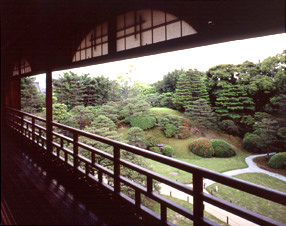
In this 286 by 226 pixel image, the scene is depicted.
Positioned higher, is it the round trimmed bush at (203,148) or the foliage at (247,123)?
the foliage at (247,123)

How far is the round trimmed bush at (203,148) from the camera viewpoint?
10930 mm

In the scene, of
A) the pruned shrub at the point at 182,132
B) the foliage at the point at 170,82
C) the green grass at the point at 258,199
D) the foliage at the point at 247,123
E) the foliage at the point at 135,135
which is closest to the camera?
the green grass at the point at 258,199

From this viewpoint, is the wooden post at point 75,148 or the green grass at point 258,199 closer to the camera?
the wooden post at point 75,148

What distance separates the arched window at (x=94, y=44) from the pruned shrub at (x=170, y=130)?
438 inches

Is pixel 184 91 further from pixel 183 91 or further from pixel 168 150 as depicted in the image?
pixel 168 150

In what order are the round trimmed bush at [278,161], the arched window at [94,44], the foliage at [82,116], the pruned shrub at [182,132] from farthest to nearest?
1. the pruned shrub at [182,132]
2. the foliage at [82,116]
3. the round trimmed bush at [278,161]
4. the arched window at [94,44]

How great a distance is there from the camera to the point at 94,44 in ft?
7.23

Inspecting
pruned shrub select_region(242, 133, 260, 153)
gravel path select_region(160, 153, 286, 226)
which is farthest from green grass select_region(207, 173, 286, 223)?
pruned shrub select_region(242, 133, 260, 153)

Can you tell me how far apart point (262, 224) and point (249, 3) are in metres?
1.02

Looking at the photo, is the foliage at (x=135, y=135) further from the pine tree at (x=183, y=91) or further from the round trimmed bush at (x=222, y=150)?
the pine tree at (x=183, y=91)

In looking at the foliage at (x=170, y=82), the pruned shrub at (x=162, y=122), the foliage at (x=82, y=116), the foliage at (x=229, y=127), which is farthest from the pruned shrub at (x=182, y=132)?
the foliage at (x=82, y=116)

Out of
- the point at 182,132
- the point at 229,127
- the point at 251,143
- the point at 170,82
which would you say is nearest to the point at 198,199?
the point at 251,143

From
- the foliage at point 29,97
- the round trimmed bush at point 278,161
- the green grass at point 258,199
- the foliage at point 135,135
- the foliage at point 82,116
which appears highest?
the foliage at point 29,97

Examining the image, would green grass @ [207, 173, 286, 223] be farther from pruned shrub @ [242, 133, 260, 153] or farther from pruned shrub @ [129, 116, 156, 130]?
pruned shrub @ [129, 116, 156, 130]
